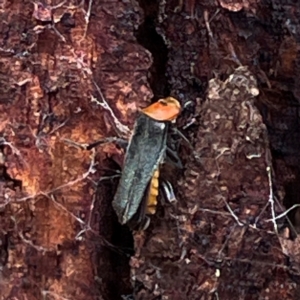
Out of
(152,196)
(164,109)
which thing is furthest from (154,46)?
(152,196)

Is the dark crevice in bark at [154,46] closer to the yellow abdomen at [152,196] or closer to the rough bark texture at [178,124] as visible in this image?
the rough bark texture at [178,124]

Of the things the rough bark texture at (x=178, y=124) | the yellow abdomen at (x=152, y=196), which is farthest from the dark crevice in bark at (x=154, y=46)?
the yellow abdomen at (x=152, y=196)

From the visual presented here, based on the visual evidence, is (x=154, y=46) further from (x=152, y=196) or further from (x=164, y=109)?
(x=152, y=196)

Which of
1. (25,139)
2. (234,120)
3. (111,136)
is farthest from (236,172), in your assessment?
(25,139)

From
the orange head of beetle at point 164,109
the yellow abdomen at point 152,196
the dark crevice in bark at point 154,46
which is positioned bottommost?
the yellow abdomen at point 152,196

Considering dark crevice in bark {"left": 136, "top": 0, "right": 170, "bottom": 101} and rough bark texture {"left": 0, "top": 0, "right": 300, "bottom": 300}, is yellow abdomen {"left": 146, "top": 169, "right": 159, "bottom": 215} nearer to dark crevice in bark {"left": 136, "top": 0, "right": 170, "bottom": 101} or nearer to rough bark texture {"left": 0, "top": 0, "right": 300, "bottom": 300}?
rough bark texture {"left": 0, "top": 0, "right": 300, "bottom": 300}

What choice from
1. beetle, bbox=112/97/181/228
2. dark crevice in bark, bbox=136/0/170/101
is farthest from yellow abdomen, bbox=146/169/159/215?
dark crevice in bark, bbox=136/0/170/101

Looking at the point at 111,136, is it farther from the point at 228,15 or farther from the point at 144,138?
the point at 228,15
